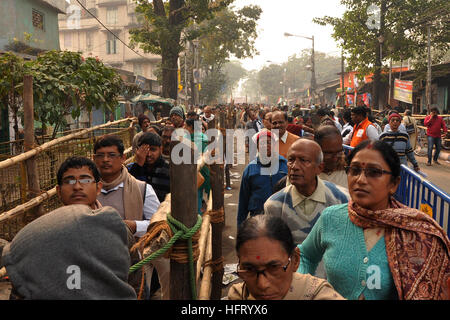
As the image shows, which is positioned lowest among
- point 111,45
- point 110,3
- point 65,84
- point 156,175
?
point 156,175

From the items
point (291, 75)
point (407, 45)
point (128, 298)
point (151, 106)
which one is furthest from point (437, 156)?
point (291, 75)

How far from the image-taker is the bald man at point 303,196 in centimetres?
288

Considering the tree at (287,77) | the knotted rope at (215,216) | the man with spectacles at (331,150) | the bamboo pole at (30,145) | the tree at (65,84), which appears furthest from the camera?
the tree at (287,77)

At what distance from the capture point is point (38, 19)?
19.5 m

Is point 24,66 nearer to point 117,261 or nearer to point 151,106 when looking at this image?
point 117,261

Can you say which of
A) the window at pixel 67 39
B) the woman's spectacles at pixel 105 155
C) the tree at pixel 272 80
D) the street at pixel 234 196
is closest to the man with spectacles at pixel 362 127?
the street at pixel 234 196

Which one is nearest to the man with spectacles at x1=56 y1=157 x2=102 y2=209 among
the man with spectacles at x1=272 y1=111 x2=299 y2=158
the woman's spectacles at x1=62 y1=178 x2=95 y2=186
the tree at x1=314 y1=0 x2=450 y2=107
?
the woman's spectacles at x1=62 y1=178 x2=95 y2=186

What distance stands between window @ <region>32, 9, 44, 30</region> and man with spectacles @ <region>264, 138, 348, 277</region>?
777 inches

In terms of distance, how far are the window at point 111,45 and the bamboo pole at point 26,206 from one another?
50.2 metres

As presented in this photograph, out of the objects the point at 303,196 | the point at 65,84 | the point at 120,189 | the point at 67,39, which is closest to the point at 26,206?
the point at 120,189

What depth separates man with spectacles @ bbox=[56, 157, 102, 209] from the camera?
2650 mm

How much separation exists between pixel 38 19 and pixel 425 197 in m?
20.2

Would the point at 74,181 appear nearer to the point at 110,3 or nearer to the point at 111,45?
the point at 111,45

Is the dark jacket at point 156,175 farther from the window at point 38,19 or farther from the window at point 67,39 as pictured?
the window at point 67,39
